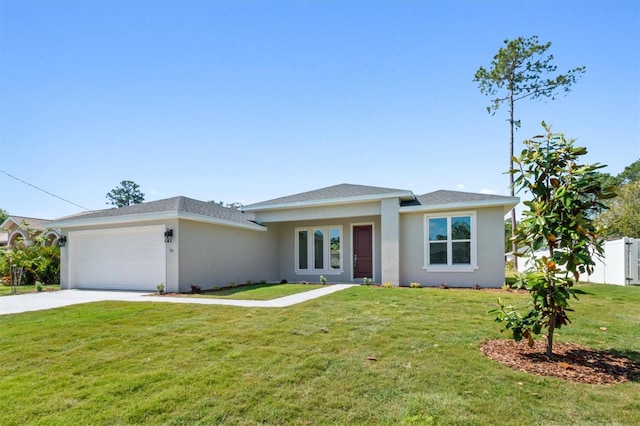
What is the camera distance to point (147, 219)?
12.8 metres

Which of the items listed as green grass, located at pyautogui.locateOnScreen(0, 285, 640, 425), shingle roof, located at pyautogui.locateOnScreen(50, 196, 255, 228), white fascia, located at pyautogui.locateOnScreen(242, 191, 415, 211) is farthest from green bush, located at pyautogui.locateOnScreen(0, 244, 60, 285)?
green grass, located at pyautogui.locateOnScreen(0, 285, 640, 425)

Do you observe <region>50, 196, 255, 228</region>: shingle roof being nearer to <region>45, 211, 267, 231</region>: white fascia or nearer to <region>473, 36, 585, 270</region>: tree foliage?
<region>45, 211, 267, 231</region>: white fascia

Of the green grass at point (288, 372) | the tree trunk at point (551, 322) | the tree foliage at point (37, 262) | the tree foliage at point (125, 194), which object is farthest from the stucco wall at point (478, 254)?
the tree foliage at point (125, 194)

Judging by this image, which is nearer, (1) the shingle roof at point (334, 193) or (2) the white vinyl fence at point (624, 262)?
(1) the shingle roof at point (334, 193)

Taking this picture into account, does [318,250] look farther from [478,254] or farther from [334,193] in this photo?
[478,254]

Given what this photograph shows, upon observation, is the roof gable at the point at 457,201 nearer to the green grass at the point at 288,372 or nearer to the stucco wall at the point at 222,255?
the green grass at the point at 288,372

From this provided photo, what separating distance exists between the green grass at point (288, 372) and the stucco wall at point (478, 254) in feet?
16.6

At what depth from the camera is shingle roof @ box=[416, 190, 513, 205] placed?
12523 millimetres

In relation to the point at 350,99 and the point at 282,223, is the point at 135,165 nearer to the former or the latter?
the point at 282,223

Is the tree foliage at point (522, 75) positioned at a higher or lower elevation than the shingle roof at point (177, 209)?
higher

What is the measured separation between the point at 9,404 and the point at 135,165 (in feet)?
69.8

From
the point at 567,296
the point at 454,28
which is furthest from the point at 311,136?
the point at 567,296

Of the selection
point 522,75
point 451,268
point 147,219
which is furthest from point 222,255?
point 522,75

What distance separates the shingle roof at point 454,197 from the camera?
1252 centimetres
